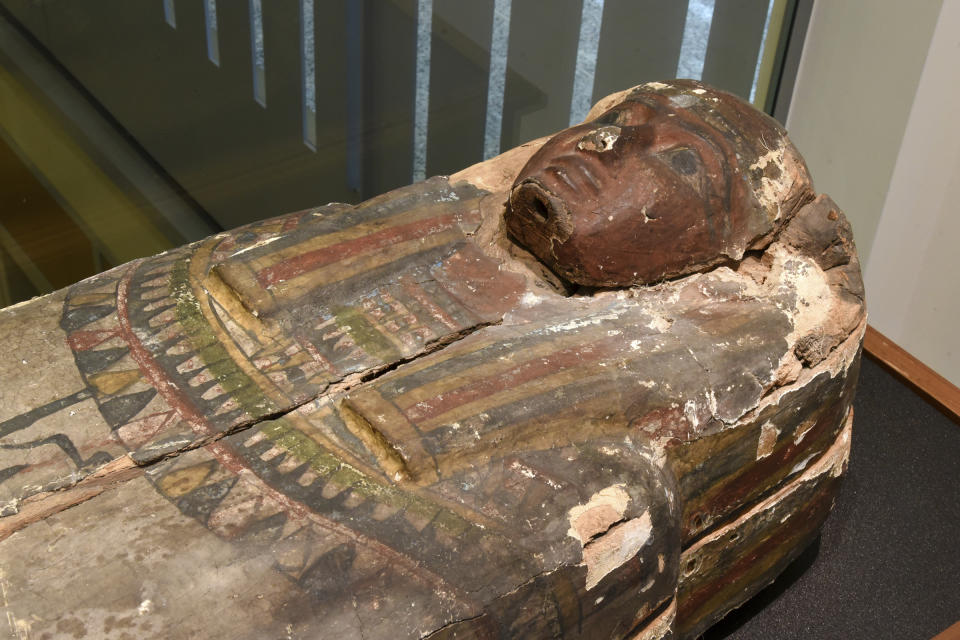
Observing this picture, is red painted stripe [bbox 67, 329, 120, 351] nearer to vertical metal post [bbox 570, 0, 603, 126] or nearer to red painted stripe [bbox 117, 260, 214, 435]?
red painted stripe [bbox 117, 260, 214, 435]

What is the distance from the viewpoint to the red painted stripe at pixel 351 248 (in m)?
2.65

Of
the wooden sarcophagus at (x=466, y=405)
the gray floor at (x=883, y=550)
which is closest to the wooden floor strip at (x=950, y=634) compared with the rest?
the gray floor at (x=883, y=550)

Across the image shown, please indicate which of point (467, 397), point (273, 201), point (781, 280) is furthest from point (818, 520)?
point (273, 201)

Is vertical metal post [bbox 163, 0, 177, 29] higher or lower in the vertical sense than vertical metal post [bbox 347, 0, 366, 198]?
higher

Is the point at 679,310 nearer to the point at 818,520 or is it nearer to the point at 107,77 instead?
the point at 818,520

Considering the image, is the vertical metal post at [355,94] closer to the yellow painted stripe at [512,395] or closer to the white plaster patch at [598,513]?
the yellow painted stripe at [512,395]

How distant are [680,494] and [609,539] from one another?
0.29 metres

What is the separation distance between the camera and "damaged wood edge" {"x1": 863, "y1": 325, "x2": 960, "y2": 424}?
3879mm

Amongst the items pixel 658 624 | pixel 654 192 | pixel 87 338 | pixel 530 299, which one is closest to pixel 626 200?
pixel 654 192

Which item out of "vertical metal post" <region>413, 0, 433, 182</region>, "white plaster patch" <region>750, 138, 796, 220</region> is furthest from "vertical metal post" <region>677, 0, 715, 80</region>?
"white plaster patch" <region>750, 138, 796, 220</region>

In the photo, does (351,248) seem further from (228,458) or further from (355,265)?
(228,458)

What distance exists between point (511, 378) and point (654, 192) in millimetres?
632

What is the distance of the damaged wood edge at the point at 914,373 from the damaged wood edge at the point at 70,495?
2717 mm

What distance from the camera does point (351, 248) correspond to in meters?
2.76
